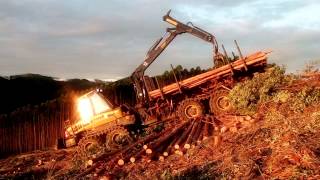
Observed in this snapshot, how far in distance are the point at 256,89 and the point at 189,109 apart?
→ 10.6 ft

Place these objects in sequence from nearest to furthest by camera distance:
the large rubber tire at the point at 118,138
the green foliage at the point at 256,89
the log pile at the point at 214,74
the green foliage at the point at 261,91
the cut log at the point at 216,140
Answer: the cut log at the point at 216,140 < the green foliage at the point at 261,91 < the green foliage at the point at 256,89 < the large rubber tire at the point at 118,138 < the log pile at the point at 214,74

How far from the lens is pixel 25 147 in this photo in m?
29.3

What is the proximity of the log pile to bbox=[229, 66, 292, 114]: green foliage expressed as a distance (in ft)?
3.44

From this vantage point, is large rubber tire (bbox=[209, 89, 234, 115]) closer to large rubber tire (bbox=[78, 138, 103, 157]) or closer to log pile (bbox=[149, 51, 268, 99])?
log pile (bbox=[149, 51, 268, 99])

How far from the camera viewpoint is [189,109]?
20172mm

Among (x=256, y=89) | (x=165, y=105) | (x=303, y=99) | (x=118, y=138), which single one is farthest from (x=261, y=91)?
(x=118, y=138)

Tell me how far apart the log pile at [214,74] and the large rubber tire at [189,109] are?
64 centimetres

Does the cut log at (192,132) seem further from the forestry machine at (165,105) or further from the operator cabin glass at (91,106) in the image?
the operator cabin glass at (91,106)

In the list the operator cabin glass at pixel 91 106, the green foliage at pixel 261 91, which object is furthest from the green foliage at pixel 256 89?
the operator cabin glass at pixel 91 106

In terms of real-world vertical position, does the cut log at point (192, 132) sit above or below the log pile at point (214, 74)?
below

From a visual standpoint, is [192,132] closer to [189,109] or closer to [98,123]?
[189,109]

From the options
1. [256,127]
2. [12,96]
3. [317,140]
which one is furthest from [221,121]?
[12,96]

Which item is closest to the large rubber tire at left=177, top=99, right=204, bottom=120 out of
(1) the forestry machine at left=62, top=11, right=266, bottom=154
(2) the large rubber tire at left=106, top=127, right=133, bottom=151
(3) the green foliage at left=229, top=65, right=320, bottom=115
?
(1) the forestry machine at left=62, top=11, right=266, bottom=154

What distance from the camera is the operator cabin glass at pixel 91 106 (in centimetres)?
2045
